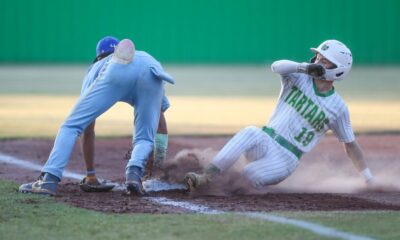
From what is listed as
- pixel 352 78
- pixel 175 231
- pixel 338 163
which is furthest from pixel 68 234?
pixel 352 78

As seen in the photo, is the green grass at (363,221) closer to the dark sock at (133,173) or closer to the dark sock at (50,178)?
the dark sock at (133,173)

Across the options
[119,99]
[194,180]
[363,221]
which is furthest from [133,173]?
[363,221]

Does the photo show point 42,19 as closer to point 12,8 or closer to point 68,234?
point 12,8

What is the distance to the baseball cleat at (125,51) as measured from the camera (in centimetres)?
600

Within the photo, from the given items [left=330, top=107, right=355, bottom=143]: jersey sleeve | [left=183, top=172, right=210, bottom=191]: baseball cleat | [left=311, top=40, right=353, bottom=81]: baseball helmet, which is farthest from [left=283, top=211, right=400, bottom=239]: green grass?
[left=311, top=40, right=353, bottom=81]: baseball helmet

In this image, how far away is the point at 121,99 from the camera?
6113 millimetres

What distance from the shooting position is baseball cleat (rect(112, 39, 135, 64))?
600 cm

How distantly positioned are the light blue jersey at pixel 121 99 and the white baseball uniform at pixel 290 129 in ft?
2.04

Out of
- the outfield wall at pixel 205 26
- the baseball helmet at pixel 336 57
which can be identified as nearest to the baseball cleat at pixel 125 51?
the baseball helmet at pixel 336 57

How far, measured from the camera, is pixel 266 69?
29859mm

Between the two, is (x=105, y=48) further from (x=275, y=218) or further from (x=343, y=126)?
(x=275, y=218)

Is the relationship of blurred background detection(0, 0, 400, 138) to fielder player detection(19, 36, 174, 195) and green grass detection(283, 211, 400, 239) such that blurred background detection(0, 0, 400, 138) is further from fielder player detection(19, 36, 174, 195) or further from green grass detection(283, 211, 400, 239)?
green grass detection(283, 211, 400, 239)

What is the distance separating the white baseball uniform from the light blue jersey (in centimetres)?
62

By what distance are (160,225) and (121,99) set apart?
5.15 feet
